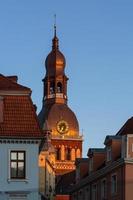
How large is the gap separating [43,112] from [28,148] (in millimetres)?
129409

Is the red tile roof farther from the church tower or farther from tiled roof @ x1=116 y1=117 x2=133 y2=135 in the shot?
the church tower

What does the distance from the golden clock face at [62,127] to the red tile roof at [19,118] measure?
123126 mm

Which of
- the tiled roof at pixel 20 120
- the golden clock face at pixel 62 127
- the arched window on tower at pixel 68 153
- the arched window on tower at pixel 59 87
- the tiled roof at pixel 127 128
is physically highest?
the arched window on tower at pixel 59 87

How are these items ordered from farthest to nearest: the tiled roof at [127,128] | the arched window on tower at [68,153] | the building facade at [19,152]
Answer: the arched window on tower at [68,153] → the tiled roof at [127,128] → the building facade at [19,152]

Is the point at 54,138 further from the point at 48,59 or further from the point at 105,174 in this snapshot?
the point at 105,174

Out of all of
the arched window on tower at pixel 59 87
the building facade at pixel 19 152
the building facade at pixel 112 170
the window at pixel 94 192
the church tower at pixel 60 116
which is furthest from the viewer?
the arched window on tower at pixel 59 87

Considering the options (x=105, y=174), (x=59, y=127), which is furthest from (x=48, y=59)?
(x=105, y=174)

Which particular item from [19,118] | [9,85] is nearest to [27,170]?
[19,118]

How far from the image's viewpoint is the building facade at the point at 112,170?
5628cm

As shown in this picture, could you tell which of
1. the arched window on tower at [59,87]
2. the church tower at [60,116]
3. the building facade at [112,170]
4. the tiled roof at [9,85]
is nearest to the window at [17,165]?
the tiled roof at [9,85]

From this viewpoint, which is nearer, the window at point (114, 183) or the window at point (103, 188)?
the window at point (114, 183)

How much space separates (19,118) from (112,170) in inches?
580

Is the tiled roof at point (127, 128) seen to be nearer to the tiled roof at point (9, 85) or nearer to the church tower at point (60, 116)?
the tiled roof at point (9, 85)

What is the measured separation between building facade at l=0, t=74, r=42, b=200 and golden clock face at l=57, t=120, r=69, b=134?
12368 cm
